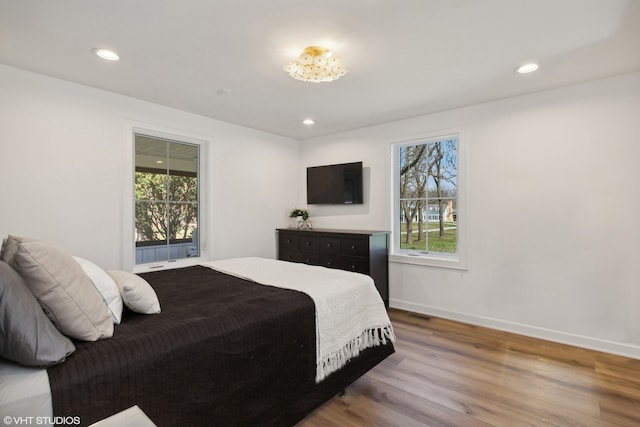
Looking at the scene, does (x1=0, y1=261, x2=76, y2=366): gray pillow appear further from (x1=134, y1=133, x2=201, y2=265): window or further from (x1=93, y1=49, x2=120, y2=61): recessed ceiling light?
(x1=134, y1=133, x2=201, y2=265): window

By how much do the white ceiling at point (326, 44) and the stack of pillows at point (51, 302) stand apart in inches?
57.7

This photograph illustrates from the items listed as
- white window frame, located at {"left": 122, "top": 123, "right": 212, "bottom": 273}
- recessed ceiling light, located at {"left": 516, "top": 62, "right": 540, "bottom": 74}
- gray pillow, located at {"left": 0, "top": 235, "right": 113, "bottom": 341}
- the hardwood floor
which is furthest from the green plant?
gray pillow, located at {"left": 0, "top": 235, "right": 113, "bottom": 341}

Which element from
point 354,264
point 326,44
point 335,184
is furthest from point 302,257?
point 326,44

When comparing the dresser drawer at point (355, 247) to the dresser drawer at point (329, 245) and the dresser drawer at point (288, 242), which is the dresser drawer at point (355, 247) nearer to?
the dresser drawer at point (329, 245)

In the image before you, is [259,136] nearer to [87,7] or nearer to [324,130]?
[324,130]

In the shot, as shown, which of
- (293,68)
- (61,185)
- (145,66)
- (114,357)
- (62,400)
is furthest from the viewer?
(61,185)

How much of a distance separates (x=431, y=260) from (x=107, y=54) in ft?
12.1

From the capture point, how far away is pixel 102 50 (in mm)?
2211

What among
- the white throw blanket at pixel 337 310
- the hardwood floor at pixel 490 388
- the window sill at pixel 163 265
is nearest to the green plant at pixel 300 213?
the window sill at pixel 163 265

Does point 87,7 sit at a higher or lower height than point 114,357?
higher

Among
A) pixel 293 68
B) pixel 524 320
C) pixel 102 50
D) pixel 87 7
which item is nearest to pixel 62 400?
pixel 87 7

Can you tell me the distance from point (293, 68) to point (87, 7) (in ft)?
4.06

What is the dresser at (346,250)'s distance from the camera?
142 inches

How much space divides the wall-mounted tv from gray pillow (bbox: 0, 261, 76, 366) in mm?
3566
